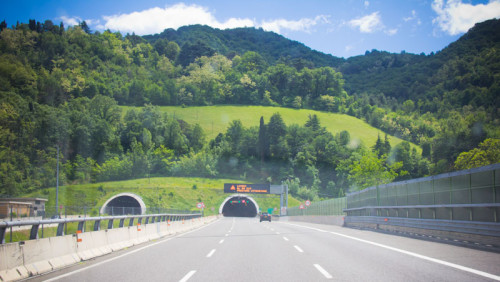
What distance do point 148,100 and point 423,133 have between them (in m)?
105

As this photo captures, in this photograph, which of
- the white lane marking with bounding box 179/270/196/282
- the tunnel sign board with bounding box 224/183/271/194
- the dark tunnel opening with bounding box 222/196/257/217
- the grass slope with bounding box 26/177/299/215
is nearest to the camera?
the white lane marking with bounding box 179/270/196/282

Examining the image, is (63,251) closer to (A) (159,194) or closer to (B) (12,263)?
(B) (12,263)

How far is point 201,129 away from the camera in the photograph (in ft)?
449

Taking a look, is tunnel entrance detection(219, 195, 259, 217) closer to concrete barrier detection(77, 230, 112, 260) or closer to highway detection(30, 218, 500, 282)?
concrete barrier detection(77, 230, 112, 260)

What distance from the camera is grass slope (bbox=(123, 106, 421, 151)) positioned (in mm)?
141500

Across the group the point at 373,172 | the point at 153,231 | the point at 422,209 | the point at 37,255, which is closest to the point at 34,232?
the point at 37,255

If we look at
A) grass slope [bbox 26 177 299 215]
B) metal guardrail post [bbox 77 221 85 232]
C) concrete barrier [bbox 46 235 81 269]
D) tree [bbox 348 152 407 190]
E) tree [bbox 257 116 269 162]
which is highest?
tree [bbox 257 116 269 162]

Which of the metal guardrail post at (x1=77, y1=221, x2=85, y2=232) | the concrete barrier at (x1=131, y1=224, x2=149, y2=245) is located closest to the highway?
the metal guardrail post at (x1=77, y1=221, x2=85, y2=232)

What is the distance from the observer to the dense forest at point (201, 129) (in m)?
102

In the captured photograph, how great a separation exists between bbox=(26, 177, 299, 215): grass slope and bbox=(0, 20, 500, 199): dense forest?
7.77 m

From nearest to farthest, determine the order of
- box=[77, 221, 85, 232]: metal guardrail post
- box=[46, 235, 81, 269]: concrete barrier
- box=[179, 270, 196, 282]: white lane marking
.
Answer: box=[179, 270, 196, 282]: white lane marking < box=[46, 235, 81, 269]: concrete barrier < box=[77, 221, 85, 232]: metal guardrail post

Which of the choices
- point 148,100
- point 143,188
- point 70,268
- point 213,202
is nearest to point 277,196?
point 213,202

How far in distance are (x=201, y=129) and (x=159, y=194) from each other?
5128cm

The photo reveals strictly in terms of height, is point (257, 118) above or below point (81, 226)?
above
